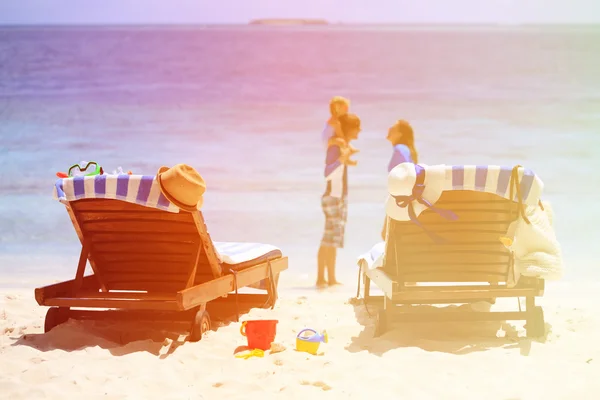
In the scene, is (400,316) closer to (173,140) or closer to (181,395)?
(181,395)

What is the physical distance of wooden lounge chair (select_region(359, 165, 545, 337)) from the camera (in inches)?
193

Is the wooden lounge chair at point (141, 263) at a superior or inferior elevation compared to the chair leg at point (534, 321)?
superior

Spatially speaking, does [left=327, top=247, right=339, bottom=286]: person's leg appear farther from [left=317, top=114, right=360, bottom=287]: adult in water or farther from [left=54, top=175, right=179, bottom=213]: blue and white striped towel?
[left=54, top=175, right=179, bottom=213]: blue and white striped towel

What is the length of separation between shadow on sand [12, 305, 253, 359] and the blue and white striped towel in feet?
2.64

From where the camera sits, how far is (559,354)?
4602mm

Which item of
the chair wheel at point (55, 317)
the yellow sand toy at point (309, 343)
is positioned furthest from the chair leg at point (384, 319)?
the chair wheel at point (55, 317)

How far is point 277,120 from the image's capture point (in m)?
28.6

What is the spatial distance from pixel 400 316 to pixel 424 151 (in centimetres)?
1831

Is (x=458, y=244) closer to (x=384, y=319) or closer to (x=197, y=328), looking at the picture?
(x=384, y=319)

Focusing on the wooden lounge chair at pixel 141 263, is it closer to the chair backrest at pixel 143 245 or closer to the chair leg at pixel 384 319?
the chair backrest at pixel 143 245

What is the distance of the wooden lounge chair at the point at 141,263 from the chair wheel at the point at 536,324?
184 centimetres

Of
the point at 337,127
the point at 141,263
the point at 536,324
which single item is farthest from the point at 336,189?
the point at 536,324

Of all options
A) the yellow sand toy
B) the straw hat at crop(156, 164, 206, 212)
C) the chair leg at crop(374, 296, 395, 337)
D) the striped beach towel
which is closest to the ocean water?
the chair leg at crop(374, 296, 395, 337)

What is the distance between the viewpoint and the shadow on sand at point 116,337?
189 inches
